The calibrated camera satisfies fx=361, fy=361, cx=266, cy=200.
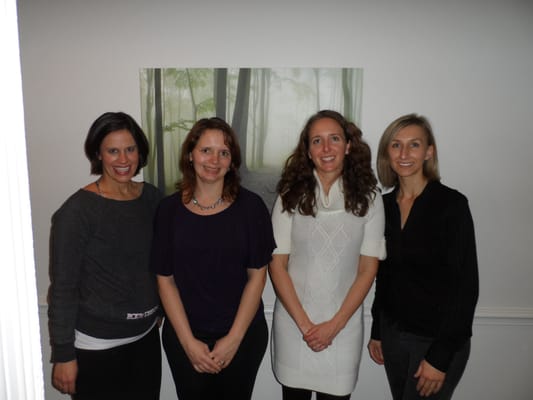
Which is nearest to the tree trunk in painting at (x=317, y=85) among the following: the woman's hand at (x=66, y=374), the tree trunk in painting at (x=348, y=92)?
the tree trunk in painting at (x=348, y=92)

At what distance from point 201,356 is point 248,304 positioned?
30cm

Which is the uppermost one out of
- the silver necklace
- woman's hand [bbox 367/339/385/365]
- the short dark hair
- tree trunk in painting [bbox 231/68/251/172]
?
tree trunk in painting [bbox 231/68/251/172]

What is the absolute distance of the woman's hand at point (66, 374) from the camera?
1566 millimetres

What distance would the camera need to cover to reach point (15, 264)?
22.8 inches

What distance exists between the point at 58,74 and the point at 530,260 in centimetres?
323

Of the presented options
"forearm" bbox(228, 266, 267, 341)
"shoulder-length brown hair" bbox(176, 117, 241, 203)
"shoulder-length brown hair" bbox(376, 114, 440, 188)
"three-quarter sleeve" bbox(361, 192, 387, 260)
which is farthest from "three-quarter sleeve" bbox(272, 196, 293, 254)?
"shoulder-length brown hair" bbox(376, 114, 440, 188)

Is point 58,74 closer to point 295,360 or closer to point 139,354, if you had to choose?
point 139,354

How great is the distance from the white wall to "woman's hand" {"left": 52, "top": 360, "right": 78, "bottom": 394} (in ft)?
4.25

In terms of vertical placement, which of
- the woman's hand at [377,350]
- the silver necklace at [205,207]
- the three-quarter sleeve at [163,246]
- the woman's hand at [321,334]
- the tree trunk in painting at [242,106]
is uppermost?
the tree trunk in painting at [242,106]

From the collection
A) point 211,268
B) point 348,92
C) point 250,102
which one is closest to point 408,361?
point 211,268

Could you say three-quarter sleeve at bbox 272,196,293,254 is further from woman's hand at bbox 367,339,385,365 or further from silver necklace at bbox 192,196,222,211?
woman's hand at bbox 367,339,385,365

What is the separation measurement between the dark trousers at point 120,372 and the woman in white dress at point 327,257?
644 millimetres

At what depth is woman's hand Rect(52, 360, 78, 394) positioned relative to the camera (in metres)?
1.57

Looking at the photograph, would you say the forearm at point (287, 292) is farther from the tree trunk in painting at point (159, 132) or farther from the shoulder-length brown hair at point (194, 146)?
the tree trunk in painting at point (159, 132)
